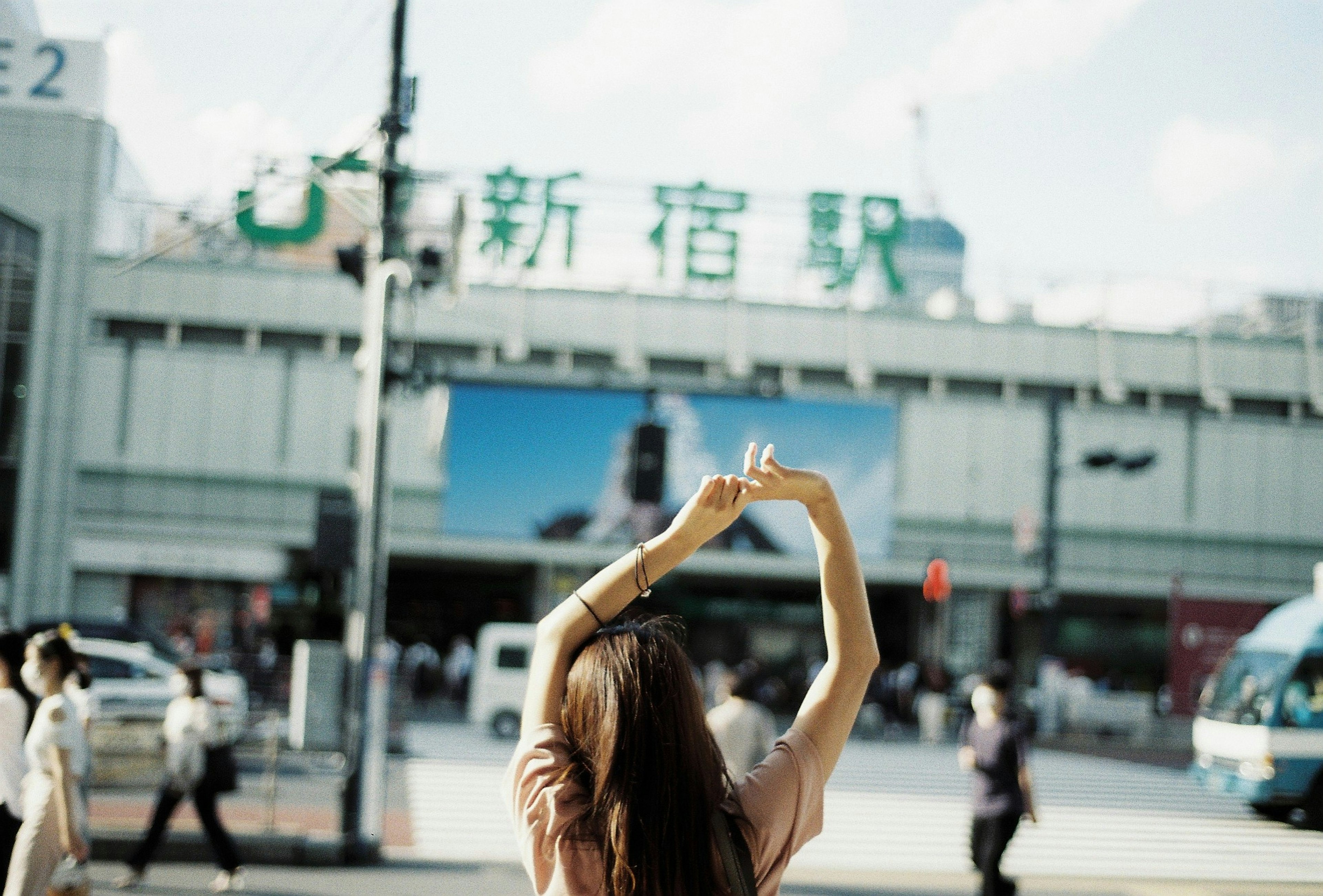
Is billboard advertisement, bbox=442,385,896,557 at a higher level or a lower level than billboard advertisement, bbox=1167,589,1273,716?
higher

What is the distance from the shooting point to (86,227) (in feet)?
94.3

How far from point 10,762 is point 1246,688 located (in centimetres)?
1493

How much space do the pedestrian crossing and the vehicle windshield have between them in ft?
4.00

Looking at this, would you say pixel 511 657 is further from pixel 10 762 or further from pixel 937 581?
pixel 10 762

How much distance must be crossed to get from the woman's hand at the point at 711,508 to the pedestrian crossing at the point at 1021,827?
32.7ft

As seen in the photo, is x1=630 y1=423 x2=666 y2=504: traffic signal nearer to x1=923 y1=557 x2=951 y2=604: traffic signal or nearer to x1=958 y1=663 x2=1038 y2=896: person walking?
x1=958 y1=663 x2=1038 y2=896: person walking

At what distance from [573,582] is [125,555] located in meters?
10.7

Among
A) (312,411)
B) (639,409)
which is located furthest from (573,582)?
(312,411)

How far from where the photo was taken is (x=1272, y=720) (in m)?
15.5

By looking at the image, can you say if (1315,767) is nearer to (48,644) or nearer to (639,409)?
(48,644)

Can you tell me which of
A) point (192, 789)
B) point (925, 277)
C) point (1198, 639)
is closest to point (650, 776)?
point (192, 789)

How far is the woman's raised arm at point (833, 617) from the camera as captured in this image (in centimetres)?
211

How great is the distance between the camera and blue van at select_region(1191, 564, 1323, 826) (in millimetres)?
15125

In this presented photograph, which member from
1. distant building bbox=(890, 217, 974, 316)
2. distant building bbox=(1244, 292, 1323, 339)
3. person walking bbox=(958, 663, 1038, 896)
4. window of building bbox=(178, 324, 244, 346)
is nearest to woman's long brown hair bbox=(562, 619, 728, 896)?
person walking bbox=(958, 663, 1038, 896)
